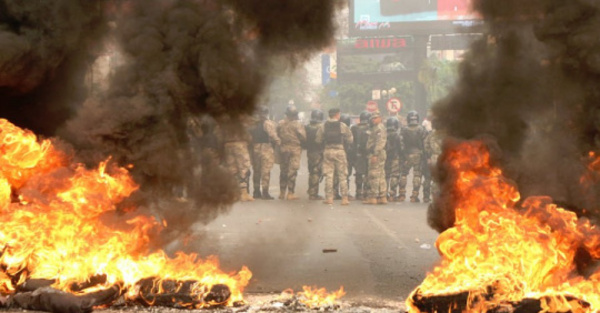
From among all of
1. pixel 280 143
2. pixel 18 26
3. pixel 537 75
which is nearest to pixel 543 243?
pixel 537 75

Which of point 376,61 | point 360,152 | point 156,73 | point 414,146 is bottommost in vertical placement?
point 360,152

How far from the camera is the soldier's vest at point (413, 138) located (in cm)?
1677

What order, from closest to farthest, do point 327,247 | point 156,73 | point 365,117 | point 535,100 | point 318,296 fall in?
point 318,296 < point 156,73 < point 535,100 < point 327,247 < point 365,117

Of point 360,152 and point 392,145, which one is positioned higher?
point 392,145

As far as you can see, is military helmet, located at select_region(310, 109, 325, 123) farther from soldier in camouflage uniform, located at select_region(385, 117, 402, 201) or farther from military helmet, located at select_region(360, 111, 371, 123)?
soldier in camouflage uniform, located at select_region(385, 117, 402, 201)

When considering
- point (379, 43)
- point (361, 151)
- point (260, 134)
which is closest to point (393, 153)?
point (361, 151)

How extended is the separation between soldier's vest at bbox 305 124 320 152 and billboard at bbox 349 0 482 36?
14.4 m

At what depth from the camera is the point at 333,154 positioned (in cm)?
1622

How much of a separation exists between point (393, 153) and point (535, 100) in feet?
29.1

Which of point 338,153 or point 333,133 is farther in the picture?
point 338,153

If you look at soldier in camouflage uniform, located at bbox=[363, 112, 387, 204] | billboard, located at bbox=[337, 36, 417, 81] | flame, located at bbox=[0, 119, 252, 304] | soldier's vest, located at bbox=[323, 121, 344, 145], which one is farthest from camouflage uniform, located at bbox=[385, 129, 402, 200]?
billboard, located at bbox=[337, 36, 417, 81]

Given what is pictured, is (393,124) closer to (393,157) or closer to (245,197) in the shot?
(393,157)

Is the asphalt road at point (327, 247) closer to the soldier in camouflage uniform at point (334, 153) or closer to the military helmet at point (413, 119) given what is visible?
the soldier in camouflage uniform at point (334, 153)

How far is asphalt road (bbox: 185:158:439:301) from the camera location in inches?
334
